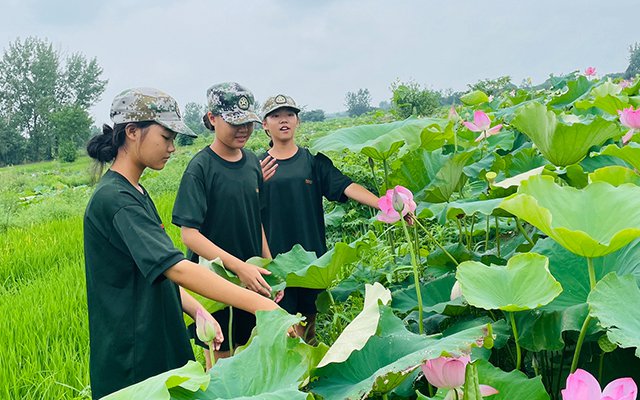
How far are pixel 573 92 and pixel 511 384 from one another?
6.28ft

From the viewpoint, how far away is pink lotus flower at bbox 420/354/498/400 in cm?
67

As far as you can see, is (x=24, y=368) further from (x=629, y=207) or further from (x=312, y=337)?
(x=629, y=207)

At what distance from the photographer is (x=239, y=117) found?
6.57ft

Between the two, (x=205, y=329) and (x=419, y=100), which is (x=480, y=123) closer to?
(x=205, y=329)

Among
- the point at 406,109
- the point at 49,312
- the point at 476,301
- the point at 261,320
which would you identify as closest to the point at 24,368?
the point at 49,312

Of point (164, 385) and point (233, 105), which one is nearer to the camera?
point (164, 385)

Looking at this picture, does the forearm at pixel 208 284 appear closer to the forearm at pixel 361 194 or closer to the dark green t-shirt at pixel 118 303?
the dark green t-shirt at pixel 118 303

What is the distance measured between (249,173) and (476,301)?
1441 millimetres

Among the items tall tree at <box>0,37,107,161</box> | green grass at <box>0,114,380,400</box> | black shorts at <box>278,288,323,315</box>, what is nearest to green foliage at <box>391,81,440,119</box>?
green grass at <box>0,114,380,400</box>

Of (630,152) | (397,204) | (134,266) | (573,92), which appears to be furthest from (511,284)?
(573,92)

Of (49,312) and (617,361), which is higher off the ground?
(617,361)

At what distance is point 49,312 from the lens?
3.15 m

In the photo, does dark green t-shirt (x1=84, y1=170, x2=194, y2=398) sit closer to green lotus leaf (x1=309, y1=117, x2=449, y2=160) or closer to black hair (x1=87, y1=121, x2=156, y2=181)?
black hair (x1=87, y1=121, x2=156, y2=181)

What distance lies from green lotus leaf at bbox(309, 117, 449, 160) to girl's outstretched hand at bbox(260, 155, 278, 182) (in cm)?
69
